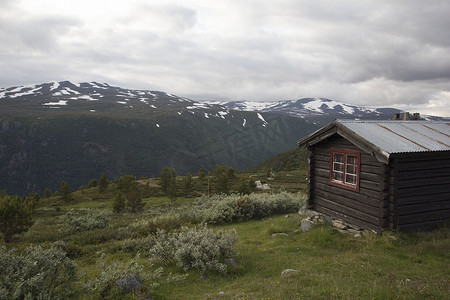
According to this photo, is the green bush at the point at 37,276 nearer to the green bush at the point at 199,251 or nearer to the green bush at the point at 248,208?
the green bush at the point at 199,251

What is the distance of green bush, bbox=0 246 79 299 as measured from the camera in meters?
5.66

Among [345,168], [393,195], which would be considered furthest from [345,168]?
[393,195]

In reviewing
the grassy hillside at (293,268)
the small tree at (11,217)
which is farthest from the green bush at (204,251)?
the small tree at (11,217)

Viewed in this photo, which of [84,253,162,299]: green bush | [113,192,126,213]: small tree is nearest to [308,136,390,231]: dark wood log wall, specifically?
[84,253,162,299]: green bush

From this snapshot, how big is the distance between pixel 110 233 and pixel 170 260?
8.55 m

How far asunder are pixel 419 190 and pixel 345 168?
277 centimetres

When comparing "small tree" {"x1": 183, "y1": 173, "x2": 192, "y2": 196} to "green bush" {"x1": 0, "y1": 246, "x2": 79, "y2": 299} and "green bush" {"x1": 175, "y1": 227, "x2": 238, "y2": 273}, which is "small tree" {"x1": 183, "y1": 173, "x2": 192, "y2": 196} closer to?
"green bush" {"x1": 175, "y1": 227, "x2": 238, "y2": 273}

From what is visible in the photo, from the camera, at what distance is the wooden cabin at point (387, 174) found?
33.4 ft

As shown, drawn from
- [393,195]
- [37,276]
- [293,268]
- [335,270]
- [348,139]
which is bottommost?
[293,268]

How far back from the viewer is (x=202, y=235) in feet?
30.8

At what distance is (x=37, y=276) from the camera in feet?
19.1

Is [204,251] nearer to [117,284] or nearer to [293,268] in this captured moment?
[293,268]

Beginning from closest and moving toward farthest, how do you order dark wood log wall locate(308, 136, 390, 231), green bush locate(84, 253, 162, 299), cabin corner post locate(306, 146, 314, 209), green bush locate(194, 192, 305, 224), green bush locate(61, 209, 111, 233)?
green bush locate(84, 253, 162, 299), dark wood log wall locate(308, 136, 390, 231), cabin corner post locate(306, 146, 314, 209), green bush locate(194, 192, 305, 224), green bush locate(61, 209, 111, 233)

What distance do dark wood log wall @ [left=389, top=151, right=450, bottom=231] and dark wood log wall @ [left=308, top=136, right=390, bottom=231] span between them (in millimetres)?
350
